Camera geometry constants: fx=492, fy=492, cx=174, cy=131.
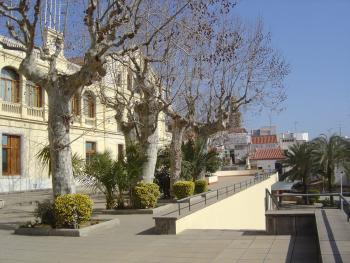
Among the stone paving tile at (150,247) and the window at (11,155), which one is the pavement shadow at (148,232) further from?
the window at (11,155)

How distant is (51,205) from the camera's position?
1188 centimetres

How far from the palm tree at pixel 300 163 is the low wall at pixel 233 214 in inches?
518

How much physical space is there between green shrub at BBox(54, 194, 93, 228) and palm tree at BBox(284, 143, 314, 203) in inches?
1459

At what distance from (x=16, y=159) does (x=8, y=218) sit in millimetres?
16956

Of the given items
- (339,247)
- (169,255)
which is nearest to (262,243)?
(169,255)

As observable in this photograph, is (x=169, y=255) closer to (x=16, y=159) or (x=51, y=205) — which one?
(x=51, y=205)

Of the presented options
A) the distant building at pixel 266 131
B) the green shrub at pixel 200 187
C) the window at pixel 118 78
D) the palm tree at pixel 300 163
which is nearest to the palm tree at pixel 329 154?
the palm tree at pixel 300 163

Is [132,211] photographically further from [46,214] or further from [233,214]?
[233,214]

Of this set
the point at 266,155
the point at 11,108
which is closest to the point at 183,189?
the point at 11,108

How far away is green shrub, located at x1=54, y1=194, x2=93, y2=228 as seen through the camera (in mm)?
11297

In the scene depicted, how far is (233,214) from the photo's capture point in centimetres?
2044

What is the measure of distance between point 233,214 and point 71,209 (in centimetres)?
1047

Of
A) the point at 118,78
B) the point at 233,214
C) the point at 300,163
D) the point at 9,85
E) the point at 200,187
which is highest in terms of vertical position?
the point at 9,85

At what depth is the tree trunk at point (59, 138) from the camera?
39.0 feet
